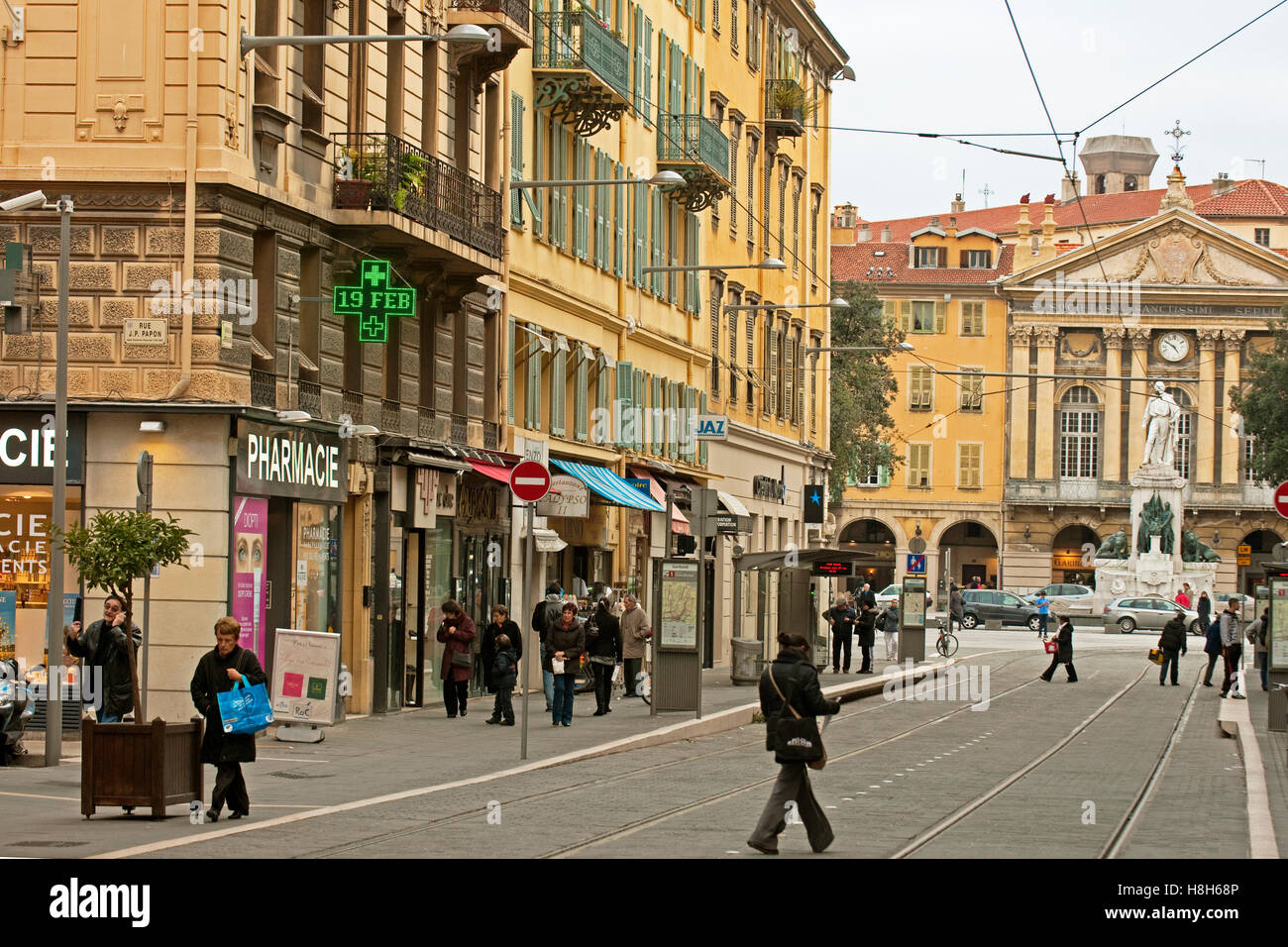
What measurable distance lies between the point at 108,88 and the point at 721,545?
30.8m

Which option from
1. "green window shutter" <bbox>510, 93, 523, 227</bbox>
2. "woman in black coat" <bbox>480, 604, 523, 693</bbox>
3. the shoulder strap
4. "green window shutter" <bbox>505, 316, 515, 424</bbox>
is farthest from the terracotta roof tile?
the shoulder strap

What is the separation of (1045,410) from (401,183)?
86337 mm

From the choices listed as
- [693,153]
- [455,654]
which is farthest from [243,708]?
[693,153]

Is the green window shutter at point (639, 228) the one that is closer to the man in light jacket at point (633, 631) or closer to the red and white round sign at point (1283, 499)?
the man in light jacket at point (633, 631)

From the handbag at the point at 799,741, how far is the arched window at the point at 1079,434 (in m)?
97.9

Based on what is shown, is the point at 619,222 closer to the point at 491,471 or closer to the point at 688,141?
the point at 688,141

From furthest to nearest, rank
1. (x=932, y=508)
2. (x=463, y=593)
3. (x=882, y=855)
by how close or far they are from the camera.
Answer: (x=932, y=508) → (x=463, y=593) → (x=882, y=855)

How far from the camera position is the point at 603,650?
2984 cm

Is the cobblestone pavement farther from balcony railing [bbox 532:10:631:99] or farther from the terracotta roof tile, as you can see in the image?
the terracotta roof tile


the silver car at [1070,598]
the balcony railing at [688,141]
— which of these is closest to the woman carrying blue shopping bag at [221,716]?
the balcony railing at [688,141]

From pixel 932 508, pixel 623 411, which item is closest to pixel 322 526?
pixel 623 411

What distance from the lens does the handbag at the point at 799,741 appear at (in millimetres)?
14992
